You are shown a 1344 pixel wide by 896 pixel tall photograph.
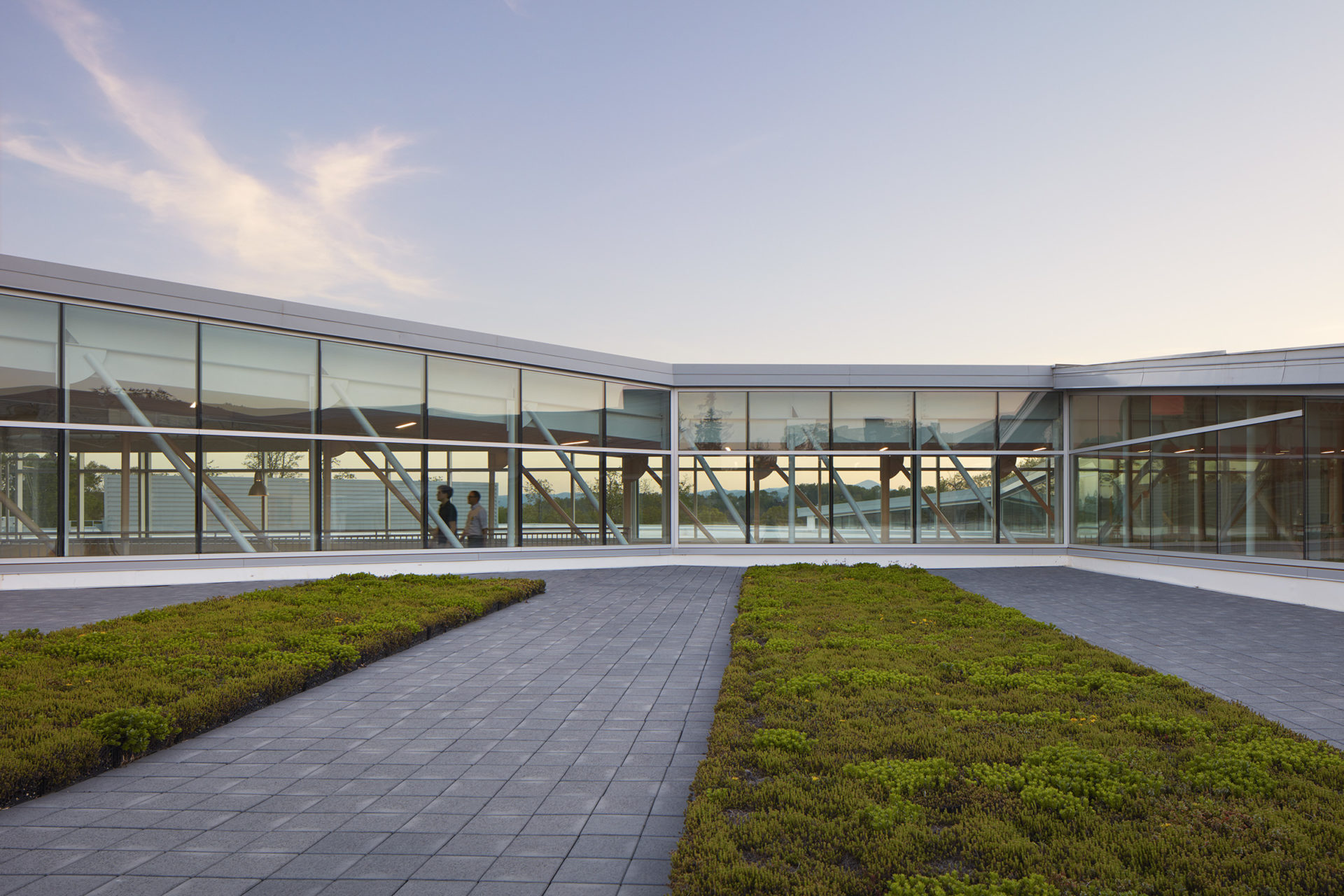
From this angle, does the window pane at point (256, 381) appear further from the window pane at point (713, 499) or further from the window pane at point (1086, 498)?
the window pane at point (1086, 498)

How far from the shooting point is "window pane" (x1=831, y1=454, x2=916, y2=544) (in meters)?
19.4

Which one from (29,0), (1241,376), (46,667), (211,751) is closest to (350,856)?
(211,751)

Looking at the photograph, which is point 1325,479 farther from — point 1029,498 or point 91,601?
point 91,601

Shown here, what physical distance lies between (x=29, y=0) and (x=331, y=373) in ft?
27.0

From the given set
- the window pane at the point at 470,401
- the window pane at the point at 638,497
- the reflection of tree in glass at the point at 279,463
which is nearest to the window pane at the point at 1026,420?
the window pane at the point at 638,497

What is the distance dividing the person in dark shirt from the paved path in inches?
428

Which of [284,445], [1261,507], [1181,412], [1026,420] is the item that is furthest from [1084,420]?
[284,445]

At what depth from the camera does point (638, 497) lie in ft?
63.6

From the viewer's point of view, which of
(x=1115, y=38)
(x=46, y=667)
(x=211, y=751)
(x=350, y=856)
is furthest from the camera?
(x=1115, y=38)

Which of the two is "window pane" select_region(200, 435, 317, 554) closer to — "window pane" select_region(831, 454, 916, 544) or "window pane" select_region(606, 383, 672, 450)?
"window pane" select_region(606, 383, 672, 450)

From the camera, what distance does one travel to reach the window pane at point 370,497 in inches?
608

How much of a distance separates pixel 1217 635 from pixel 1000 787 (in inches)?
298

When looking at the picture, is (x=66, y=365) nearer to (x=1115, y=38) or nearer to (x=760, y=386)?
(x=760, y=386)

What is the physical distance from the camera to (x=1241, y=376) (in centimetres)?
1334
